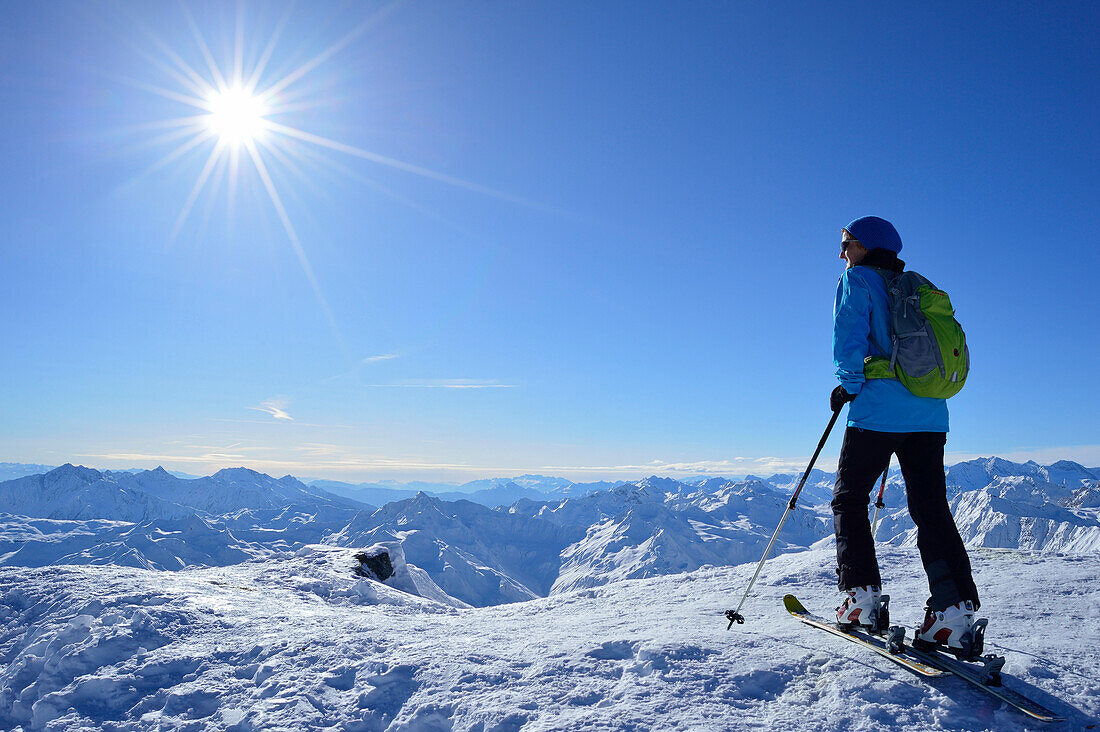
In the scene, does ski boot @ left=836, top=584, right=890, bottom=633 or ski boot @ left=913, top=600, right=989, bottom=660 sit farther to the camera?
ski boot @ left=836, top=584, right=890, bottom=633

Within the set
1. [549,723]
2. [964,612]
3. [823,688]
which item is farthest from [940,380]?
[549,723]

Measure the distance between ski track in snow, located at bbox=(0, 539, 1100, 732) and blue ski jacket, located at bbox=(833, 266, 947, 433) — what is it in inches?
78.8

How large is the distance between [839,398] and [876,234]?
173 centimetres

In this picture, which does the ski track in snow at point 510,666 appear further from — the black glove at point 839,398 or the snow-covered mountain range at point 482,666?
the black glove at point 839,398

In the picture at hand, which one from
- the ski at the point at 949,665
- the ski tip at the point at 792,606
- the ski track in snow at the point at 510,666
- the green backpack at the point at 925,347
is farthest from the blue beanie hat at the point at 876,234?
the ski tip at the point at 792,606

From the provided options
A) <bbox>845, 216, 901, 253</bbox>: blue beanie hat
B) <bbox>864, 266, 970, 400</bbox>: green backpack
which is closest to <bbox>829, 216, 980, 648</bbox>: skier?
<bbox>864, 266, 970, 400</bbox>: green backpack

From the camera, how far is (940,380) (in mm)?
4340

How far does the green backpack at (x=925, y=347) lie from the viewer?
4.36 metres

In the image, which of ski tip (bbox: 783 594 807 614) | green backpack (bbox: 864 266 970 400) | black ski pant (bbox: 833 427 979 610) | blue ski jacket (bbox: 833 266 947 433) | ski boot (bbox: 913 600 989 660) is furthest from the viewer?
ski tip (bbox: 783 594 807 614)

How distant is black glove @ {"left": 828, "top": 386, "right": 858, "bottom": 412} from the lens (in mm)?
4852

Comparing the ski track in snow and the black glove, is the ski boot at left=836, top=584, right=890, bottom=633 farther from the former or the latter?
the black glove

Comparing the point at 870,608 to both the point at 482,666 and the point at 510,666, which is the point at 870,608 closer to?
the point at 510,666

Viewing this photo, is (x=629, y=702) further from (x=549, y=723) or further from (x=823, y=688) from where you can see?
(x=823, y=688)

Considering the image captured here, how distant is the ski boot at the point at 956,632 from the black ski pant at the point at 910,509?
0.07 meters
